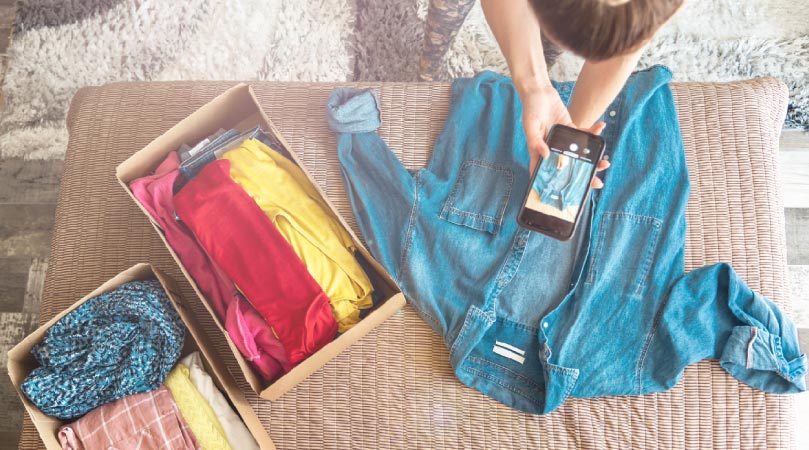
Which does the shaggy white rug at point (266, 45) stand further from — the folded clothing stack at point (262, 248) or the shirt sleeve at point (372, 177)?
the folded clothing stack at point (262, 248)

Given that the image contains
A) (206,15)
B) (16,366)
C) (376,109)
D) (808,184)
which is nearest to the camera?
(16,366)

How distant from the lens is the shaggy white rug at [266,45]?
1368mm

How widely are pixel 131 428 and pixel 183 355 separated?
0.46 ft

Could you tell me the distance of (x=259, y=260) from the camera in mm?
953

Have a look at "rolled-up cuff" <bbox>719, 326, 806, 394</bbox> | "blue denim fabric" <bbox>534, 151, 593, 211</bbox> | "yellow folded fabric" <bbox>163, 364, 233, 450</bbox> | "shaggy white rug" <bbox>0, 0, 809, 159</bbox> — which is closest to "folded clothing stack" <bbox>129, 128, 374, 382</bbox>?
"yellow folded fabric" <bbox>163, 364, 233, 450</bbox>

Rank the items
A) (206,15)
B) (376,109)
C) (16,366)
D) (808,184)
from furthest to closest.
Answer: (206,15) → (808,184) → (376,109) → (16,366)

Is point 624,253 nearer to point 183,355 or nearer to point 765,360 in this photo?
point 765,360

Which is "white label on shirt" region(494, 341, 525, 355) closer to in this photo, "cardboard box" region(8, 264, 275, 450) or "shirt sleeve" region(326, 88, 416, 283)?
"shirt sleeve" region(326, 88, 416, 283)

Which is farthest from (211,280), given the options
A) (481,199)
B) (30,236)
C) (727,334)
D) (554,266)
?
(727,334)

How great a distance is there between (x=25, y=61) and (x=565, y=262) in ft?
4.65

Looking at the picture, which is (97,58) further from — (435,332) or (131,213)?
(435,332)

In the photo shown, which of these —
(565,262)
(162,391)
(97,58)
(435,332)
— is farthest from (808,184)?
(97,58)

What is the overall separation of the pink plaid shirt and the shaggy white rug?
0.81 m

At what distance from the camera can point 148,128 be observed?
112 cm
